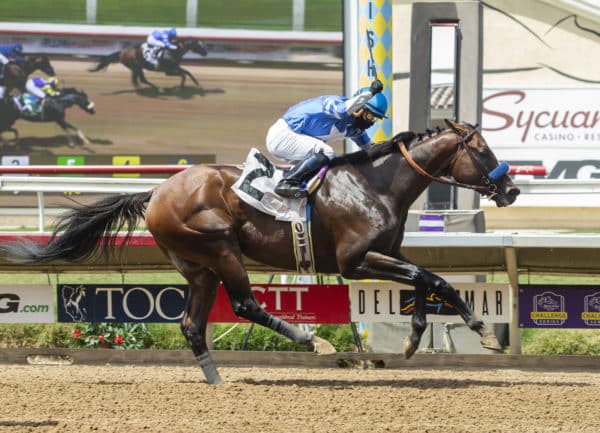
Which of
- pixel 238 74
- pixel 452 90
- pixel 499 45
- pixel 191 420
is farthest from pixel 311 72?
pixel 191 420

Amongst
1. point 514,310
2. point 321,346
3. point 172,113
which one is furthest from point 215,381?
point 172,113

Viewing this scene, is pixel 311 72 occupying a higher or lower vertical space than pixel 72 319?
higher

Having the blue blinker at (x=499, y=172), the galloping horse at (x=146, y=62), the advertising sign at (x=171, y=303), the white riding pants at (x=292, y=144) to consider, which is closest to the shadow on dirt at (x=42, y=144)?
the galloping horse at (x=146, y=62)

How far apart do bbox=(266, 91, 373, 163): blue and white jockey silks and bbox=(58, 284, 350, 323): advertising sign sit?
5.86 feet

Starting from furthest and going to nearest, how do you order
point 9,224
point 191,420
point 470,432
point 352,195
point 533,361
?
point 9,224
point 533,361
point 352,195
point 191,420
point 470,432

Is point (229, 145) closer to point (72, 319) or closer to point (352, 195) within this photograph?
point (72, 319)

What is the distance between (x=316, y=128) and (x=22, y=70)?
1190 cm

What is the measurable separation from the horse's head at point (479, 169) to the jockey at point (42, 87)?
1221 cm

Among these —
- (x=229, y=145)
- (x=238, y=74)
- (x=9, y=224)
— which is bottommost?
(x=9, y=224)

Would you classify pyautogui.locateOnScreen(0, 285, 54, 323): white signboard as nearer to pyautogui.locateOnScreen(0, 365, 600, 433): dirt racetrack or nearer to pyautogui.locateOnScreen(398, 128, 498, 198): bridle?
pyautogui.locateOnScreen(0, 365, 600, 433): dirt racetrack

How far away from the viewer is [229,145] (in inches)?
717

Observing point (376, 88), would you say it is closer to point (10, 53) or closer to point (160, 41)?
point (160, 41)

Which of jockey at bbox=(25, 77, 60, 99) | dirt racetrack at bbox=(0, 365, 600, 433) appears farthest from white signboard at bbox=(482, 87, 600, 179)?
dirt racetrack at bbox=(0, 365, 600, 433)

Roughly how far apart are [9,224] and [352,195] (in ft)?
36.4
